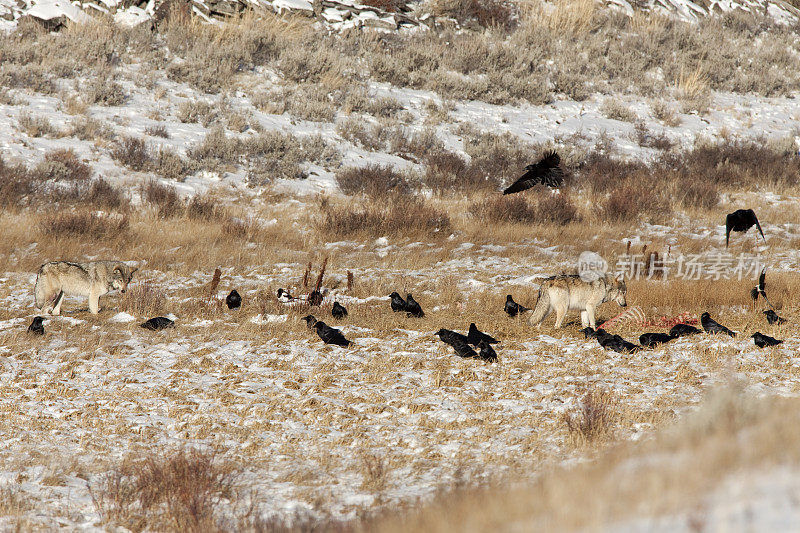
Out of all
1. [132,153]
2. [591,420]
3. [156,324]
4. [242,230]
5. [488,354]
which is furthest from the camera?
[132,153]

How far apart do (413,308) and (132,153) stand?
12.1m

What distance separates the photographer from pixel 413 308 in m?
9.97

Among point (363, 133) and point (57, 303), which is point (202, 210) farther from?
point (363, 133)

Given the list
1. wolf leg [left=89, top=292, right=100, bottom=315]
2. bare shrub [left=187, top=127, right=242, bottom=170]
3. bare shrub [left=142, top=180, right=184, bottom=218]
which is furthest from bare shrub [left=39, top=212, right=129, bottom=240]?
bare shrub [left=187, top=127, right=242, bottom=170]

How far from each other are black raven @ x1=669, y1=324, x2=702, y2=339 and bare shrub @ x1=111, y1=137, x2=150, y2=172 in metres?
14.9

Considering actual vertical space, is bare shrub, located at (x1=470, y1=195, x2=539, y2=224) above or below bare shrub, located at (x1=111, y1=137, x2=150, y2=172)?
below

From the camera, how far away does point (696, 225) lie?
1625 cm

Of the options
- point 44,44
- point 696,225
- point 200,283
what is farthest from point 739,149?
point 44,44

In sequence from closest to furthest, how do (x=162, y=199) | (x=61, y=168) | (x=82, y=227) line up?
(x=82, y=227), (x=162, y=199), (x=61, y=168)

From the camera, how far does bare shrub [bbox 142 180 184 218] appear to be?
1592 centimetres

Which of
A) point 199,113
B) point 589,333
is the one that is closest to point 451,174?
point 199,113

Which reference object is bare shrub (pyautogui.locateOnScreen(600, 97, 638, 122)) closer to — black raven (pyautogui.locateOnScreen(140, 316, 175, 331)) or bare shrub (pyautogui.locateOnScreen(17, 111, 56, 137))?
bare shrub (pyautogui.locateOnScreen(17, 111, 56, 137))

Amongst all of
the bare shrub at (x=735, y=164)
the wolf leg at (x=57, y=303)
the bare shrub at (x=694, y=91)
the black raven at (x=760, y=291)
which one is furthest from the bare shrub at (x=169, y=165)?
the bare shrub at (x=694, y=91)

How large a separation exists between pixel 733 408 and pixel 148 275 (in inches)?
455
